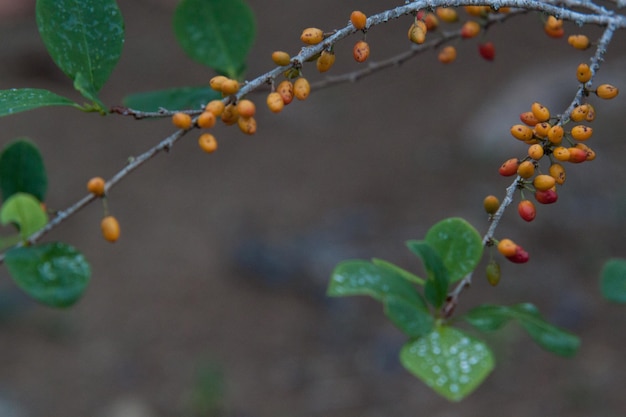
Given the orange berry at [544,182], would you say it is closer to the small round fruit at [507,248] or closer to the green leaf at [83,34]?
the small round fruit at [507,248]

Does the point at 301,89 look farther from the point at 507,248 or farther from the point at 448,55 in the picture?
the point at 448,55

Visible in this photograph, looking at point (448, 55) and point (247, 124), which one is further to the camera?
point (448, 55)

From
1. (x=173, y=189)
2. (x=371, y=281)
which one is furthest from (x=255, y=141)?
(x=371, y=281)

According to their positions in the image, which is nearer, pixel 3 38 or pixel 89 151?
pixel 89 151

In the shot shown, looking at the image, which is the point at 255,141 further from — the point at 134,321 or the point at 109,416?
the point at 109,416

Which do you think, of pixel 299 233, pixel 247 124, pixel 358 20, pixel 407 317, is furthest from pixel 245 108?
pixel 299 233

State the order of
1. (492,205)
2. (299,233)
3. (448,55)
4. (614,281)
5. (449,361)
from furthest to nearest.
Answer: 1. (299,233)
2. (448,55)
3. (614,281)
4. (492,205)
5. (449,361)

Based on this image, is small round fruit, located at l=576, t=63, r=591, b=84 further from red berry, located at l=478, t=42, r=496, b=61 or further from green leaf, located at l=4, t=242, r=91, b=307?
green leaf, located at l=4, t=242, r=91, b=307
